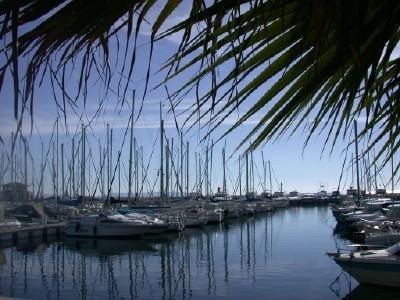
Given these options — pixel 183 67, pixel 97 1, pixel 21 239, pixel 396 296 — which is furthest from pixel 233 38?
pixel 21 239

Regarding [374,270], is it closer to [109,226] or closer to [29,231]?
[109,226]

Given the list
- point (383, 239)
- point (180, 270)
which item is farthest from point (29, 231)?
point (383, 239)

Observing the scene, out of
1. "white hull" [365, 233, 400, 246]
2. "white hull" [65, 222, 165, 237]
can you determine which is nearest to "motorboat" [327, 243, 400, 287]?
"white hull" [365, 233, 400, 246]

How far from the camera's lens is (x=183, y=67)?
54.1 inches

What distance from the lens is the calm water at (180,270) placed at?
62.4 feet

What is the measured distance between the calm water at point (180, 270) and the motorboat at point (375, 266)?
38cm

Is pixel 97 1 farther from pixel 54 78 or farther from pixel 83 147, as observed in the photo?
pixel 83 147

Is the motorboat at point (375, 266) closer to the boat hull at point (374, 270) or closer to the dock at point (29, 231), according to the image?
the boat hull at point (374, 270)

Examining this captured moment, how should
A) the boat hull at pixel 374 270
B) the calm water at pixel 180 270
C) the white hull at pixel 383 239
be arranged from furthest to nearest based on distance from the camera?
the white hull at pixel 383 239
the calm water at pixel 180 270
the boat hull at pixel 374 270

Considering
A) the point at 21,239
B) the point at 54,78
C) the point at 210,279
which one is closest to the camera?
the point at 54,78

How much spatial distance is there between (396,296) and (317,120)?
59.2 feet

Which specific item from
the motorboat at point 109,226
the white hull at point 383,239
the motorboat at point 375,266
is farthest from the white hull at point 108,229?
the motorboat at point 375,266

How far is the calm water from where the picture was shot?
1903cm

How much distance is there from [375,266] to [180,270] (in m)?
8.87
